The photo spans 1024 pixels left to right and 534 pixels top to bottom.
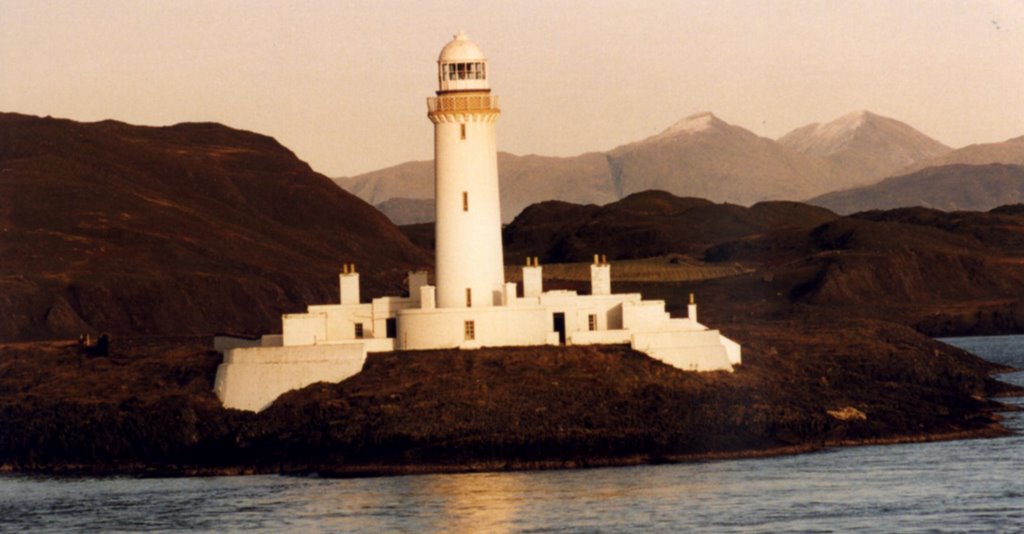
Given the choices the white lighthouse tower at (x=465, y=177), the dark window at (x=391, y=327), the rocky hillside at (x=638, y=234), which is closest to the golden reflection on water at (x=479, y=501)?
the white lighthouse tower at (x=465, y=177)

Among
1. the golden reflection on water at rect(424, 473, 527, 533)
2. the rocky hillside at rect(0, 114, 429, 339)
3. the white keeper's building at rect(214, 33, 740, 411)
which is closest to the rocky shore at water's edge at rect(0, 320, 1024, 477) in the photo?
the white keeper's building at rect(214, 33, 740, 411)

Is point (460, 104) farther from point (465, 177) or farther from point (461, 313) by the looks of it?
point (461, 313)

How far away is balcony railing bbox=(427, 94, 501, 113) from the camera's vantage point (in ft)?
221

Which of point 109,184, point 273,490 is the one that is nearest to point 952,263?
point 109,184

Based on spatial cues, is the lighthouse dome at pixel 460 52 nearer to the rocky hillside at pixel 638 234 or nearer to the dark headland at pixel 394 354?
the dark headland at pixel 394 354

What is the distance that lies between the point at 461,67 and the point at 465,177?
340 centimetres

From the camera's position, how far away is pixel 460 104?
221ft

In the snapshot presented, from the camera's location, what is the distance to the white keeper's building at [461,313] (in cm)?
6662

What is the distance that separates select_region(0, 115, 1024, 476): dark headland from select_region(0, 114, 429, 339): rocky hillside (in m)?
0.27

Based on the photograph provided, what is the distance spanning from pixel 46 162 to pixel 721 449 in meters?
96.4

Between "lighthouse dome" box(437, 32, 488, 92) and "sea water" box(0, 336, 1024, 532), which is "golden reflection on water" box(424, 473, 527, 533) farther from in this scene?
"lighthouse dome" box(437, 32, 488, 92)

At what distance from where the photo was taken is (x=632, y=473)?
58.5 m

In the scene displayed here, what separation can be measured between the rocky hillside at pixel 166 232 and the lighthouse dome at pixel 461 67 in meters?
42.8

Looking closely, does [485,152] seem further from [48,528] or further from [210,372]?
[48,528]
